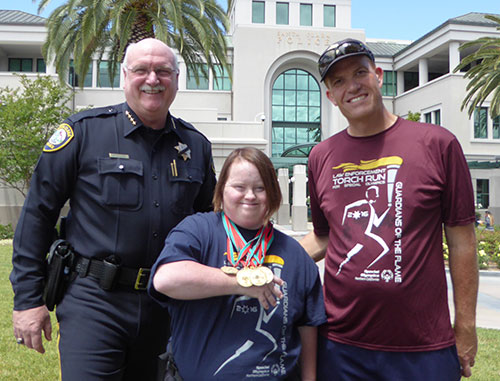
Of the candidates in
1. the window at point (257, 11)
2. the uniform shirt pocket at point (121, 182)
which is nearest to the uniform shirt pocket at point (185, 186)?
the uniform shirt pocket at point (121, 182)

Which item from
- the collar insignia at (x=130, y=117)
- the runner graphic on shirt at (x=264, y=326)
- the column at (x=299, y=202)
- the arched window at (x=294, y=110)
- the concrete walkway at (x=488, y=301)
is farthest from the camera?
the arched window at (x=294, y=110)

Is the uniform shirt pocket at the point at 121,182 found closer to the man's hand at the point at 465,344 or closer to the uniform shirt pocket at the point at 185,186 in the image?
the uniform shirt pocket at the point at 185,186

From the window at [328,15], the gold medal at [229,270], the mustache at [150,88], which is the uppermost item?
the window at [328,15]

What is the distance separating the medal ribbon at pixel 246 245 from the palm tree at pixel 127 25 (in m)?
12.6

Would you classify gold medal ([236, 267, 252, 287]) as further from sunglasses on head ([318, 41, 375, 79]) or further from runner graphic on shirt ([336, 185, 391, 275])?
sunglasses on head ([318, 41, 375, 79])

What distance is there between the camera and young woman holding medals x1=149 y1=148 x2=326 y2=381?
194 centimetres

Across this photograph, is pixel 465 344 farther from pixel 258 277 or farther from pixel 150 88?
pixel 150 88

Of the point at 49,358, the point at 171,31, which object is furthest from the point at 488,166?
the point at 49,358

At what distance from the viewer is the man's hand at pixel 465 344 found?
7.49 feet

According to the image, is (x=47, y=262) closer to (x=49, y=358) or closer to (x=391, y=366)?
(x=391, y=366)

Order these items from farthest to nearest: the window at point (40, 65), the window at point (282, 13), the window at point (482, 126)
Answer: the window at point (282, 13)
the window at point (40, 65)
the window at point (482, 126)

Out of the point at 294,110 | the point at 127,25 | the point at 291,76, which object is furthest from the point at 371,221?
the point at 291,76

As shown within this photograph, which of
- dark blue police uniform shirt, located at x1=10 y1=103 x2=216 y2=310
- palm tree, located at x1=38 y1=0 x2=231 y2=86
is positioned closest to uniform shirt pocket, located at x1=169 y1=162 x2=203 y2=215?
dark blue police uniform shirt, located at x1=10 y1=103 x2=216 y2=310

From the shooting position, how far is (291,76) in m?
37.7
